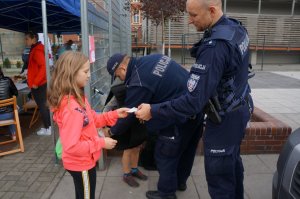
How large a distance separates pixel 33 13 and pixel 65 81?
5.46m

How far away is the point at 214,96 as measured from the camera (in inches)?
87.1

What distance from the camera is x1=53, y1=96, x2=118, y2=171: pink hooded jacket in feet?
→ 6.88

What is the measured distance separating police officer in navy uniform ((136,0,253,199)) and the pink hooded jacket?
0.44 m

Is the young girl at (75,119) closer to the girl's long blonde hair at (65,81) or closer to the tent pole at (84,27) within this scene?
the girl's long blonde hair at (65,81)

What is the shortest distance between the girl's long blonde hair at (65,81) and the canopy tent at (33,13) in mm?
2524

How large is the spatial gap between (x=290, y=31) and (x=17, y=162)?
71.7 ft

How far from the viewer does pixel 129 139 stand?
330 cm

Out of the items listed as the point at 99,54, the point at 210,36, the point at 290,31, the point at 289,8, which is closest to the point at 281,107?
the point at 99,54

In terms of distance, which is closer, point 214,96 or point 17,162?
point 214,96

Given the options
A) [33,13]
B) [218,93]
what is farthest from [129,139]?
[33,13]

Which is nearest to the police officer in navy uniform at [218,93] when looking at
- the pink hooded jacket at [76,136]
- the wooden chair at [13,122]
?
the pink hooded jacket at [76,136]

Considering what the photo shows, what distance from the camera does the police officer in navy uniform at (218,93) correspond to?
2066 millimetres

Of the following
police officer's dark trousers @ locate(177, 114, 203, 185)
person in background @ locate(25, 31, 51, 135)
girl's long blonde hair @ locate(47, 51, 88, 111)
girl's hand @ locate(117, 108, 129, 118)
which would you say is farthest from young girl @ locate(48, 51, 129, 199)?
person in background @ locate(25, 31, 51, 135)

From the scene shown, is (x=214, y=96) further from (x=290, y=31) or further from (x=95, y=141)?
(x=290, y=31)
